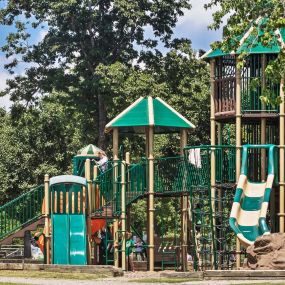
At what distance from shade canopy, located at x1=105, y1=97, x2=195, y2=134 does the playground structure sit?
0.03 metres

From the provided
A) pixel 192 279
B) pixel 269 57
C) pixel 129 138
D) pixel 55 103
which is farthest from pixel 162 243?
pixel 55 103

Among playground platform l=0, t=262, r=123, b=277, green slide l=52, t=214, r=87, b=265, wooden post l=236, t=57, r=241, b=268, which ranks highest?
wooden post l=236, t=57, r=241, b=268

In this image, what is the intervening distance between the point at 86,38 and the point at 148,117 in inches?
798

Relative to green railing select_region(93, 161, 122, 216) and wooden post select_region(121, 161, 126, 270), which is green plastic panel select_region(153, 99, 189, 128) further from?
wooden post select_region(121, 161, 126, 270)

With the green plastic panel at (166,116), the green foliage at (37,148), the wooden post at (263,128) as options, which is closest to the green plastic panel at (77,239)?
the green plastic panel at (166,116)

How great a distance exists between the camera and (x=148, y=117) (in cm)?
3925

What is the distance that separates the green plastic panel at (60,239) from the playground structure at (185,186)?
0.09 ft

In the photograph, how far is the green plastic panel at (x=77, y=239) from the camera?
36.3 metres

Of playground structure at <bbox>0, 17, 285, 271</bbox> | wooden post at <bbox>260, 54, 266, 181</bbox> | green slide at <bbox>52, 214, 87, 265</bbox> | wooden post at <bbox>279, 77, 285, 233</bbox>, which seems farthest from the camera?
wooden post at <bbox>260, 54, 266, 181</bbox>

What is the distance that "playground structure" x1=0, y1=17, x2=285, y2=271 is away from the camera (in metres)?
36.5

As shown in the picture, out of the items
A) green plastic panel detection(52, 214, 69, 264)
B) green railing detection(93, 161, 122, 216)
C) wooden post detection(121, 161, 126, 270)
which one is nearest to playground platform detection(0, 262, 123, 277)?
green plastic panel detection(52, 214, 69, 264)

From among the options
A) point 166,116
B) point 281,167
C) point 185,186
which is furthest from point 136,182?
point 281,167

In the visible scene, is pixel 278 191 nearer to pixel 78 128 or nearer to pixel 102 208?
pixel 102 208

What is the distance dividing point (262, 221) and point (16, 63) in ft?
89.4
